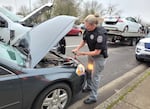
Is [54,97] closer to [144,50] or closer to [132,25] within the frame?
[144,50]

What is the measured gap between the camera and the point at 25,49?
137 inches

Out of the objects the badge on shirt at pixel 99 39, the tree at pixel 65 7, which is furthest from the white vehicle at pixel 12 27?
the tree at pixel 65 7

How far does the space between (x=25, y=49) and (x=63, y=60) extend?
0.71m

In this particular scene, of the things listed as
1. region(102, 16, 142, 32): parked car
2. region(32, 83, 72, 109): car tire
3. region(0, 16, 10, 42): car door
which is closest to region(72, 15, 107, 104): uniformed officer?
region(32, 83, 72, 109): car tire

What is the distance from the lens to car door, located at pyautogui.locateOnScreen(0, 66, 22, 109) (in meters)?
2.57

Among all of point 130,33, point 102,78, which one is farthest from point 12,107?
point 130,33

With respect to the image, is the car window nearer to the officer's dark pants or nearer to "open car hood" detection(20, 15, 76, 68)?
"open car hood" detection(20, 15, 76, 68)

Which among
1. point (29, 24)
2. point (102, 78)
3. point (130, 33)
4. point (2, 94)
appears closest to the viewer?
point (2, 94)

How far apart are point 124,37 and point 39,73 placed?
10.5m

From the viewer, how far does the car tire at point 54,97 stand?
304 centimetres

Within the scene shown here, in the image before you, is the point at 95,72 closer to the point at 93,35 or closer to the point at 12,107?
the point at 93,35

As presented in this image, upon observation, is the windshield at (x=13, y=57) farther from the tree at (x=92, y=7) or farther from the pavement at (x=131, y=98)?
the tree at (x=92, y=7)

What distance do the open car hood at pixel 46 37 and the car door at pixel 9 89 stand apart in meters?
0.36

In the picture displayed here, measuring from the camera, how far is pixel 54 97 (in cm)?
323
